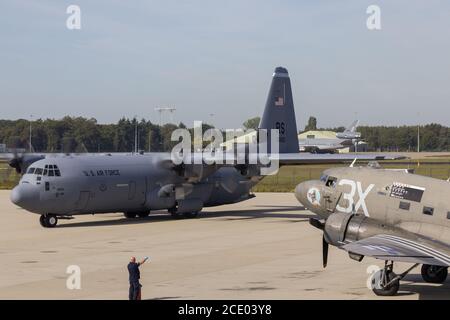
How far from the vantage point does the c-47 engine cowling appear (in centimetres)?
1931

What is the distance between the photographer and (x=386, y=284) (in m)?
18.9

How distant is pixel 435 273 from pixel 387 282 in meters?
2.59

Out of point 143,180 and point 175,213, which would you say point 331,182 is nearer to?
point 143,180

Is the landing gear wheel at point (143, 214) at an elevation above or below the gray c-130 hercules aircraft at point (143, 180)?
below

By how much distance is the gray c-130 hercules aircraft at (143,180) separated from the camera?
3478 centimetres

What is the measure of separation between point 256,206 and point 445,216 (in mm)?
30680

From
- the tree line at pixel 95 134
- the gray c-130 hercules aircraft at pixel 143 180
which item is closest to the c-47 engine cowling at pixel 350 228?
the gray c-130 hercules aircraft at pixel 143 180

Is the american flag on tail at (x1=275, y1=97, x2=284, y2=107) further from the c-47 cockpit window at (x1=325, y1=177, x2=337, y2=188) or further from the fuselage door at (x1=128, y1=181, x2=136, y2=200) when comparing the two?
the c-47 cockpit window at (x1=325, y1=177, x2=337, y2=188)

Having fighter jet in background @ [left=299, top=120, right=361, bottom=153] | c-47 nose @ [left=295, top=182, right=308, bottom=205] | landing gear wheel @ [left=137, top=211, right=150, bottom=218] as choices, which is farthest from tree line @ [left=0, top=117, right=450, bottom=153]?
c-47 nose @ [left=295, top=182, right=308, bottom=205]

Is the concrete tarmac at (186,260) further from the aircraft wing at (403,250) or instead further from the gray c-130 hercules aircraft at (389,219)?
the aircraft wing at (403,250)

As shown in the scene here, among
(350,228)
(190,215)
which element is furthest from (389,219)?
(190,215)

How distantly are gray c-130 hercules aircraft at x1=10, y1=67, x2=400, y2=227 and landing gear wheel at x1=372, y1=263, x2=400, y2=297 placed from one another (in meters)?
15.7

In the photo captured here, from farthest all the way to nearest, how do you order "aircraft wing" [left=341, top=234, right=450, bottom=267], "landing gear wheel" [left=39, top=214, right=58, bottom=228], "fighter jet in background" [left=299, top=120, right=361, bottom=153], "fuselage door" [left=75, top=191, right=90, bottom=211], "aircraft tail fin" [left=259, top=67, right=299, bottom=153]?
1. "fighter jet in background" [left=299, top=120, right=361, bottom=153]
2. "aircraft tail fin" [left=259, top=67, right=299, bottom=153]
3. "landing gear wheel" [left=39, top=214, right=58, bottom=228]
4. "fuselage door" [left=75, top=191, right=90, bottom=211]
5. "aircraft wing" [left=341, top=234, right=450, bottom=267]
